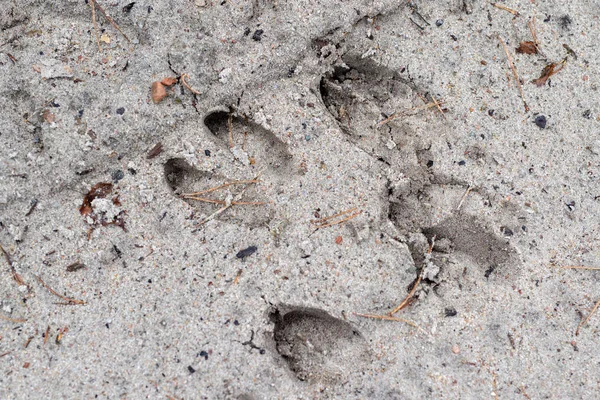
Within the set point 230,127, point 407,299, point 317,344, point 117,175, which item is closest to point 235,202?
point 230,127

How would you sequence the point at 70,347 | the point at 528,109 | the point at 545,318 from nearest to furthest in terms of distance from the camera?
1. the point at 70,347
2. the point at 545,318
3. the point at 528,109

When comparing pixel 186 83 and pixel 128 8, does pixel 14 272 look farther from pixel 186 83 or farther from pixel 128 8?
pixel 128 8

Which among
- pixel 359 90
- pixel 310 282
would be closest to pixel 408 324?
pixel 310 282

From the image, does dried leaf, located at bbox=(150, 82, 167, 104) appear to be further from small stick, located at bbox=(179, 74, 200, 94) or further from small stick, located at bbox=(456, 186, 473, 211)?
small stick, located at bbox=(456, 186, 473, 211)

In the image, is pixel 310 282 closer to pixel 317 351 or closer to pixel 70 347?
pixel 317 351

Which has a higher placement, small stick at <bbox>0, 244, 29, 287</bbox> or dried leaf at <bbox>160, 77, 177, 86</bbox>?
dried leaf at <bbox>160, 77, 177, 86</bbox>

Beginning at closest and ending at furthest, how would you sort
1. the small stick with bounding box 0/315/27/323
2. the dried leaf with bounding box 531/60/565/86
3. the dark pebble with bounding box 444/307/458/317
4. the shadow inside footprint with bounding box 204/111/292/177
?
the small stick with bounding box 0/315/27/323 < the dark pebble with bounding box 444/307/458/317 < the shadow inside footprint with bounding box 204/111/292/177 < the dried leaf with bounding box 531/60/565/86

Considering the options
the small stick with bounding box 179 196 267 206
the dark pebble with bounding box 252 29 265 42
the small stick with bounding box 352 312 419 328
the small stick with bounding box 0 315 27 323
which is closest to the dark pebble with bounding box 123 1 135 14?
the dark pebble with bounding box 252 29 265 42
